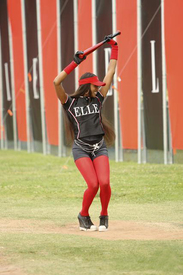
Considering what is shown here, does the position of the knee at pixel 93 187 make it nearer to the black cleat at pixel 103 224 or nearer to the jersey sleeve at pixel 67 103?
→ the black cleat at pixel 103 224

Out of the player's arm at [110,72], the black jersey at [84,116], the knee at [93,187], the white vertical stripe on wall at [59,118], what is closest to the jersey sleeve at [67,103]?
the black jersey at [84,116]

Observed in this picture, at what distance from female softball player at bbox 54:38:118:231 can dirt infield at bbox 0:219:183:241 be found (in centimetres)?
25

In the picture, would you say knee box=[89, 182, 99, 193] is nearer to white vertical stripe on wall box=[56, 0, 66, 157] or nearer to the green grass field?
the green grass field

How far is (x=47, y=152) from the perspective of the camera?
27016 mm

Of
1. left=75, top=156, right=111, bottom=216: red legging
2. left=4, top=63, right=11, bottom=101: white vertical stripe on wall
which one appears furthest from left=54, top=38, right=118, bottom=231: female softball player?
left=4, top=63, right=11, bottom=101: white vertical stripe on wall

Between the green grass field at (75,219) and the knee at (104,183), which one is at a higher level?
the knee at (104,183)

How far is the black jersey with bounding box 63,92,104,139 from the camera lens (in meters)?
8.24

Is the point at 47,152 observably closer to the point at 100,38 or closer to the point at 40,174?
the point at 100,38

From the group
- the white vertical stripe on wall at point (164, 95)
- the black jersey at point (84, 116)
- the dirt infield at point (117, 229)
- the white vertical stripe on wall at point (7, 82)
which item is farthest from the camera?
the white vertical stripe on wall at point (7, 82)

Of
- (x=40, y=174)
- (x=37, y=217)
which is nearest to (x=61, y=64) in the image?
(x=40, y=174)

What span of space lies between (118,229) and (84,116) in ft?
4.85

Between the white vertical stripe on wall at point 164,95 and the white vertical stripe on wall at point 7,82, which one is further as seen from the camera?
the white vertical stripe on wall at point 7,82

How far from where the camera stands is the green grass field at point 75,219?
6.21 metres

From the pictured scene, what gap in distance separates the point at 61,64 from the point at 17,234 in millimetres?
17418
